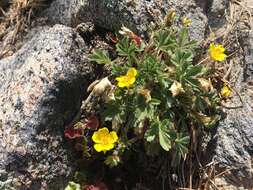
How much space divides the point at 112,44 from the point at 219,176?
1223 millimetres

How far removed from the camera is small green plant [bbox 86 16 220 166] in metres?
3.01

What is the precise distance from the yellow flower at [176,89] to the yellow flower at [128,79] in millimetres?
247

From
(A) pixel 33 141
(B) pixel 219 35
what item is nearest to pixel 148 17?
(B) pixel 219 35

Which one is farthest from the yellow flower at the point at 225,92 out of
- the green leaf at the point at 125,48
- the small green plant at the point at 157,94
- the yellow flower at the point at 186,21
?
the green leaf at the point at 125,48

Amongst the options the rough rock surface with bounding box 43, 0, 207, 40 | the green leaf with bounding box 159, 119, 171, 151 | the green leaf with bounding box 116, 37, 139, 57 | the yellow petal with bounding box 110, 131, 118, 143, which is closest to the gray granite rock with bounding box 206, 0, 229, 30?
the rough rock surface with bounding box 43, 0, 207, 40

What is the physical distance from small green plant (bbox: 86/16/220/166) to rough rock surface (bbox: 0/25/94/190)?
20 centimetres

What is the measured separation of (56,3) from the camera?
399cm

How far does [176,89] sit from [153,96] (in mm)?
170

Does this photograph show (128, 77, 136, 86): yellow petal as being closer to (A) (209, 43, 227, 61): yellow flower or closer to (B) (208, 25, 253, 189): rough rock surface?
(A) (209, 43, 227, 61): yellow flower

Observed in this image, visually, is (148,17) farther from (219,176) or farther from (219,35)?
(219,176)

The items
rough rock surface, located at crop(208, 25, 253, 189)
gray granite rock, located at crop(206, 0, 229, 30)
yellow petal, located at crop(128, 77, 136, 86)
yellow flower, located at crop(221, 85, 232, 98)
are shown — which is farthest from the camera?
gray granite rock, located at crop(206, 0, 229, 30)

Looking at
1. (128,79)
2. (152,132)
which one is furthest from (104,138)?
(128,79)

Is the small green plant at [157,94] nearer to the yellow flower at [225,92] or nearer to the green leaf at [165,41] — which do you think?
the green leaf at [165,41]

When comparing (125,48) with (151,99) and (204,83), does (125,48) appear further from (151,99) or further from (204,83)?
(204,83)
